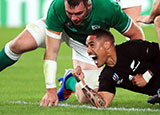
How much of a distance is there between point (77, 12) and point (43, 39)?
0.94 m

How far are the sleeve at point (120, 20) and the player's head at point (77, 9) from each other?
1.02 feet

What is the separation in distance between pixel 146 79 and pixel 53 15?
1.03m

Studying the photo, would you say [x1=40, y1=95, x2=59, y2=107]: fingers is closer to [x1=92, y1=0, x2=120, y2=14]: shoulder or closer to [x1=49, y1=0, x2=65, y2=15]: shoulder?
[x1=49, y1=0, x2=65, y2=15]: shoulder

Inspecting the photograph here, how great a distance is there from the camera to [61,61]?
995cm

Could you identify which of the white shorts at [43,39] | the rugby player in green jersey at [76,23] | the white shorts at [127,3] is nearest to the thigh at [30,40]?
the white shorts at [43,39]

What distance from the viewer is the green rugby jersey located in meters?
4.20

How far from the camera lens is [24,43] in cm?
463

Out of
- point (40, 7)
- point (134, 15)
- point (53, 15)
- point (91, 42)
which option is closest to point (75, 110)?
point (91, 42)

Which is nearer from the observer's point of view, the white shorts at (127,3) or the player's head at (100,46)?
the player's head at (100,46)

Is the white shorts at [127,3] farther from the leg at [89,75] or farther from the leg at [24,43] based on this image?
the leg at [24,43]

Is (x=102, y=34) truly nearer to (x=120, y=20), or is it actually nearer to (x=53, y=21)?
(x=120, y=20)

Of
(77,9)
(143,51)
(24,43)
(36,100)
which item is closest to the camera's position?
(77,9)

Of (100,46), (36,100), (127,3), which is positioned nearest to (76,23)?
(100,46)

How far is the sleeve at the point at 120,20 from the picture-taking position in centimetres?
427
